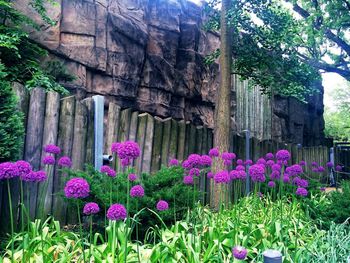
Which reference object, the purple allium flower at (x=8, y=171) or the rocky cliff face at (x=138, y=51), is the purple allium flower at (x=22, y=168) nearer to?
the purple allium flower at (x=8, y=171)

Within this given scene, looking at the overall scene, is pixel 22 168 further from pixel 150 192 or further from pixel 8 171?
pixel 150 192

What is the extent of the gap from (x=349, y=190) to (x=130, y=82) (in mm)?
8630

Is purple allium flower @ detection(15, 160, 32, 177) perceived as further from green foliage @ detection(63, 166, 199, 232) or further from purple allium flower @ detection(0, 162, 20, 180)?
green foliage @ detection(63, 166, 199, 232)

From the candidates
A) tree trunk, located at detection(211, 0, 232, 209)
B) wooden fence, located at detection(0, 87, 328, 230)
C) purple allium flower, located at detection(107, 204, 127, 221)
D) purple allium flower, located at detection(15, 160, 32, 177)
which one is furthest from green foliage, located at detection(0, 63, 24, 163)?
tree trunk, located at detection(211, 0, 232, 209)

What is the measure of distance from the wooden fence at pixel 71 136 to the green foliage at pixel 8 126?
39 cm

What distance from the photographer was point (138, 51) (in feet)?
38.4

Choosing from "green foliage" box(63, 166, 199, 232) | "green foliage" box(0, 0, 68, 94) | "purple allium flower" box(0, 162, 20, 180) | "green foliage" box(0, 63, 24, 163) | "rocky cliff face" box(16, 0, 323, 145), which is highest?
"rocky cliff face" box(16, 0, 323, 145)

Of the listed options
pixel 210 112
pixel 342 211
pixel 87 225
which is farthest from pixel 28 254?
pixel 210 112

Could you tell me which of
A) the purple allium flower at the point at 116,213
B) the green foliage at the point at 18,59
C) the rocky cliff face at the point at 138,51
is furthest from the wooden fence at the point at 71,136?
the rocky cliff face at the point at 138,51

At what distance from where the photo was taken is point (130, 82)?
11461mm

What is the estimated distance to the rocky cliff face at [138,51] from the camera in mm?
9961

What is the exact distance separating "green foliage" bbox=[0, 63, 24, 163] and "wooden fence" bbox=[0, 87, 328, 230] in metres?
0.39

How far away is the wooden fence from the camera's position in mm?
3252

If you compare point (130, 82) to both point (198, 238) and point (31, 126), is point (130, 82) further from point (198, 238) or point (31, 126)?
point (198, 238)
